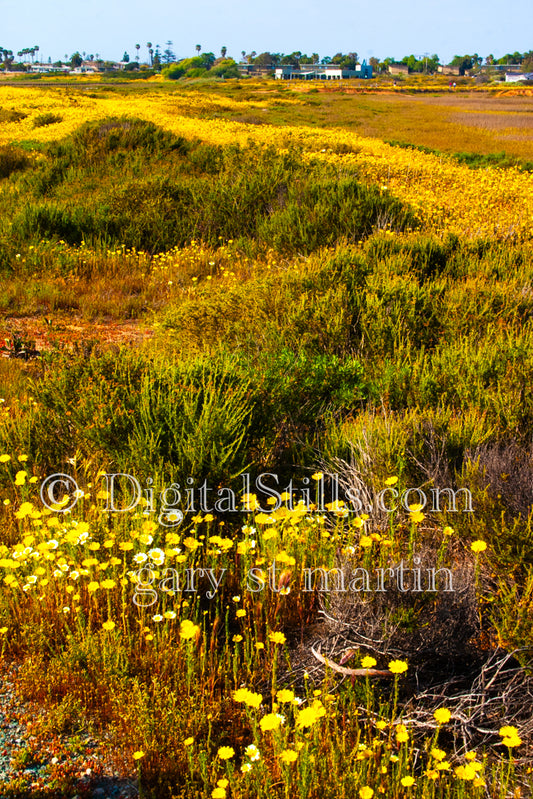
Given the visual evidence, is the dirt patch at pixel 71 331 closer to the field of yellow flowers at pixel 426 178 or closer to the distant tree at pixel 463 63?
the field of yellow flowers at pixel 426 178

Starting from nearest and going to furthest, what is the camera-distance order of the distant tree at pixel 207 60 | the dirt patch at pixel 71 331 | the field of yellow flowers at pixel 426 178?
1. the dirt patch at pixel 71 331
2. the field of yellow flowers at pixel 426 178
3. the distant tree at pixel 207 60

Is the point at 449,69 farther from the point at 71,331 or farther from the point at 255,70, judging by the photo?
the point at 71,331

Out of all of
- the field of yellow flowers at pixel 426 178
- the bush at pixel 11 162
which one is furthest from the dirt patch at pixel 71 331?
the bush at pixel 11 162

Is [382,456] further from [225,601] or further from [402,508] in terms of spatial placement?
[225,601]

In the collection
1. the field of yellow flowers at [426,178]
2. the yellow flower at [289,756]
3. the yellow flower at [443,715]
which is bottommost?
the yellow flower at [443,715]

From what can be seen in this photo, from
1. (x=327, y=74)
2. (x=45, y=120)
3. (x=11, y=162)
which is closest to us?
(x=11, y=162)

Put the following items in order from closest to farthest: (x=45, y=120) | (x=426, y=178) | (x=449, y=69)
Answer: (x=426, y=178)
(x=45, y=120)
(x=449, y=69)

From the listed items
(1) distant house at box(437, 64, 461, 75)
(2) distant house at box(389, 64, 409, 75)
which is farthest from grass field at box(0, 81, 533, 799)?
(1) distant house at box(437, 64, 461, 75)

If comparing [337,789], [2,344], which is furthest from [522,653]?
[2,344]

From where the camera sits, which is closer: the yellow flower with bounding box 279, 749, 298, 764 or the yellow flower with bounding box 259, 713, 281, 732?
the yellow flower with bounding box 279, 749, 298, 764

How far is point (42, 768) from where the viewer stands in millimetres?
1978

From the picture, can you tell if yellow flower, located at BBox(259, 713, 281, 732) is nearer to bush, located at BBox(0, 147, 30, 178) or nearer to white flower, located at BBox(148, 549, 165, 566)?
white flower, located at BBox(148, 549, 165, 566)

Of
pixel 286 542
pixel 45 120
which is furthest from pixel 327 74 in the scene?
pixel 286 542

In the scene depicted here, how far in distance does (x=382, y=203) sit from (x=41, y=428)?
7.31 meters
